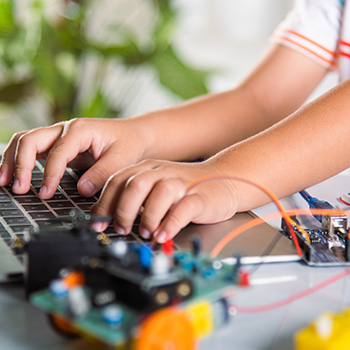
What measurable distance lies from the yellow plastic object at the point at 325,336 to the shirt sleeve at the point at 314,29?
0.78 meters

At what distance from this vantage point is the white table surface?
0.40m

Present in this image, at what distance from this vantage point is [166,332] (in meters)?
0.33

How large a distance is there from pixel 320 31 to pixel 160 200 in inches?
24.0

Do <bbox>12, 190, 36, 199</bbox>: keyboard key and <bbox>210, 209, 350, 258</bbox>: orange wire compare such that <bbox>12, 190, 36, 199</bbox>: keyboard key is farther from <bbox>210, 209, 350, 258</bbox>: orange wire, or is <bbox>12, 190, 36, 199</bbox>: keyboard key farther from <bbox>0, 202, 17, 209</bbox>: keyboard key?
<bbox>210, 209, 350, 258</bbox>: orange wire

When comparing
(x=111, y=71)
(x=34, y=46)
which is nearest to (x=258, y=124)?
(x=34, y=46)

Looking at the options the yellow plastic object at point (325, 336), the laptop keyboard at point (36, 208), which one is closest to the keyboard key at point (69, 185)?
the laptop keyboard at point (36, 208)

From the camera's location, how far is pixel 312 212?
666 mm

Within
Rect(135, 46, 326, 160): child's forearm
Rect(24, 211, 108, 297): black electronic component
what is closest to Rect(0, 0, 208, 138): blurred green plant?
Rect(135, 46, 326, 160): child's forearm

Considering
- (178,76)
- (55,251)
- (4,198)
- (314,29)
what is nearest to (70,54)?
(178,76)

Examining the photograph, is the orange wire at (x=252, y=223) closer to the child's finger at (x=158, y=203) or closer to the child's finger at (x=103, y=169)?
the child's finger at (x=158, y=203)

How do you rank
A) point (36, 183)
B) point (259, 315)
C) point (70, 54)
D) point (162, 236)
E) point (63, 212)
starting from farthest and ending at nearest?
1. point (70, 54)
2. point (36, 183)
3. point (63, 212)
4. point (162, 236)
5. point (259, 315)

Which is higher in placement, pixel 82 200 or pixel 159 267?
pixel 159 267

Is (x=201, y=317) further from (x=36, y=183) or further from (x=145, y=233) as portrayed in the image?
(x=36, y=183)

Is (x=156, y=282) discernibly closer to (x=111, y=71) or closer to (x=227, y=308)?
(x=227, y=308)
